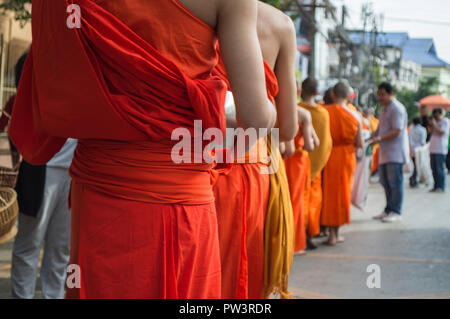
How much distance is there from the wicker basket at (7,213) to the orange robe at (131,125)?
3.54 feet

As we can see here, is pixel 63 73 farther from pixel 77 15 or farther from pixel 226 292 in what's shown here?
pixel 226 292

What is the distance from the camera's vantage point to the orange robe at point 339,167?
6758 mm

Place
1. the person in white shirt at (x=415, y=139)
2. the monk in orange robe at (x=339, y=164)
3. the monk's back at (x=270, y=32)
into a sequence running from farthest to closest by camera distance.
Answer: the person in white shirt at (x=415, y=139) < the monk in orange robe at (x=339, y=164) < the monk's back at (x=270, y=32)

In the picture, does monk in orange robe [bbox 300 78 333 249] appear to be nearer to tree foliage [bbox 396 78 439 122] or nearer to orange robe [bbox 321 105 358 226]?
orange robe [bbox 321 105 358 226]

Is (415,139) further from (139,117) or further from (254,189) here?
(139,117)

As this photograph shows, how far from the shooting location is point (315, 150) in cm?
627

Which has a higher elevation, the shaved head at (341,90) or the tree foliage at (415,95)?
the tree foliage at (415,95)

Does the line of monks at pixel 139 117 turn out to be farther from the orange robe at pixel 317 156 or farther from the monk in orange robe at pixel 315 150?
the orange robe at pixel 317 156

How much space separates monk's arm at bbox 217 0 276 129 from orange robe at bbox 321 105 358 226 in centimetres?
516

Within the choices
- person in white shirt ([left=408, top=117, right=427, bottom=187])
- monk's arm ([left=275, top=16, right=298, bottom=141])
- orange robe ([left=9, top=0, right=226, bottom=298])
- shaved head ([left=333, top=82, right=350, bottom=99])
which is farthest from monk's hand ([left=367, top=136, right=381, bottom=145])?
orange robe ([left=9, top=0, right=226, bottom=298])

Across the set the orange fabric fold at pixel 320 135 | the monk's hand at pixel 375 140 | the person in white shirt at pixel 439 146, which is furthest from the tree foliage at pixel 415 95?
the orange fabric fold at pixel 320 135

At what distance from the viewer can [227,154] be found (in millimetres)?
2139

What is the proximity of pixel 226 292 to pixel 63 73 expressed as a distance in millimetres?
1595

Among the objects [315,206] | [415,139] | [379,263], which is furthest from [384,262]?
[415,139]
